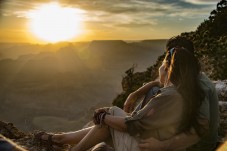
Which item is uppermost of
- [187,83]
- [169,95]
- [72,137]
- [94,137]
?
[187,83]

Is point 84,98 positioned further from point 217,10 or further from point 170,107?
point 170,107

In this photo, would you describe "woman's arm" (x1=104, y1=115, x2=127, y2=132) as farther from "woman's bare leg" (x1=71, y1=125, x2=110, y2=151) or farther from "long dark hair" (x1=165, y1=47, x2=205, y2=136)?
"long dark hair" (x1=165, y1=47, x2=205, y2=136)

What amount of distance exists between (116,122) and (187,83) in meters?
1.06

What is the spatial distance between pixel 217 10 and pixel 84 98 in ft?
404

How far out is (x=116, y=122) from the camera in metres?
4.64

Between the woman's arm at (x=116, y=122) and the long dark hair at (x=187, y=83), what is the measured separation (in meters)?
0.69

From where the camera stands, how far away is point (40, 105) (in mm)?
129875

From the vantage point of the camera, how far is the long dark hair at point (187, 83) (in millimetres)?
4057

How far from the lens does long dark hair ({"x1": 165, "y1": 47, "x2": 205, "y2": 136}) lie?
4.06 meters

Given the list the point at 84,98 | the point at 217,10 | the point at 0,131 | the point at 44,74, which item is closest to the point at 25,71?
the point at 44,74

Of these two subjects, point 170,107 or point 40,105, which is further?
point 40,105

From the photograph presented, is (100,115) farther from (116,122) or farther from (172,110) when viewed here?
(172,110)

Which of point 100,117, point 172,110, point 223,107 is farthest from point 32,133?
point 172,110

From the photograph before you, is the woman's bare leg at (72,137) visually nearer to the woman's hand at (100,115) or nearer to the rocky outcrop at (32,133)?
the rocky outcrop at (32,133)
